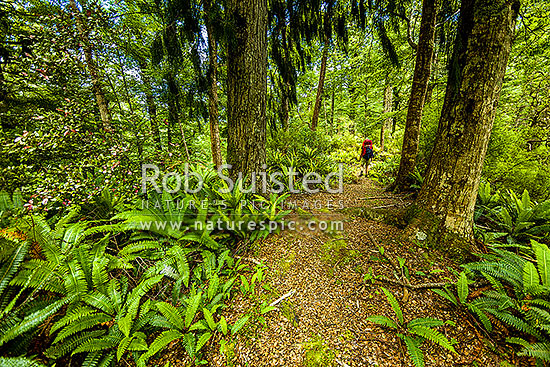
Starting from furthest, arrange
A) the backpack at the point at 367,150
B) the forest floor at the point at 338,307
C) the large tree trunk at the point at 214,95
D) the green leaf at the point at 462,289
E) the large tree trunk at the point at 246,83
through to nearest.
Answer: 1. the backpack at the point at 367,150
2. the large tree trunk at the point at 214,95
3. the large tree trunk at the point at 246,83
4. the green leaf at the point at 462,289
5. the forest floor at the point at 338,307

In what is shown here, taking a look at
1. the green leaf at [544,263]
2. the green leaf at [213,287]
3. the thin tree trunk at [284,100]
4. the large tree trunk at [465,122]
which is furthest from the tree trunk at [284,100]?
the green leaf at [544,263]

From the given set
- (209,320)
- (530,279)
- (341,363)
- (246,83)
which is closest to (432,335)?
(341,363)

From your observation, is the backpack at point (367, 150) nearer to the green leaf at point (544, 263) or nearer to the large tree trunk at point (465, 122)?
the large tree trunk at point (465, 122)

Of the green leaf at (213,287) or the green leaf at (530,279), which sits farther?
the green leaf at (213,287)

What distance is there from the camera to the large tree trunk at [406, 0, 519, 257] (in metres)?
2.04

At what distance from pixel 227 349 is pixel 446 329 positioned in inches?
74.4

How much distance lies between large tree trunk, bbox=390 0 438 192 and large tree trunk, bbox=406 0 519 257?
6.12 ft

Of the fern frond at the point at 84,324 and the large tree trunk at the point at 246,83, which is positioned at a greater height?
the large tree trunk at the point at 246,83

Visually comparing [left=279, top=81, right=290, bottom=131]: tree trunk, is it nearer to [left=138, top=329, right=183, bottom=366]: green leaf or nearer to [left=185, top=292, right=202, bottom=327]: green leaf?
[left=185, top=292, right=202, bottom=327]: green leaf

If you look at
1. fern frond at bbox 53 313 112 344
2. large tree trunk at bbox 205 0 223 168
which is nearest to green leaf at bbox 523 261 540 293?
fern frond at bbox 53 313 112 344

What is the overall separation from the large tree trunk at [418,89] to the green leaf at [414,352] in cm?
373

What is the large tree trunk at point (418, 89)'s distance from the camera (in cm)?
362

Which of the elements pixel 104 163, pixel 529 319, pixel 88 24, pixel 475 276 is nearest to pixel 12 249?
pixel 104 163

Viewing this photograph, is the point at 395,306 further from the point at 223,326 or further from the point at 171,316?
the point at 171,316
